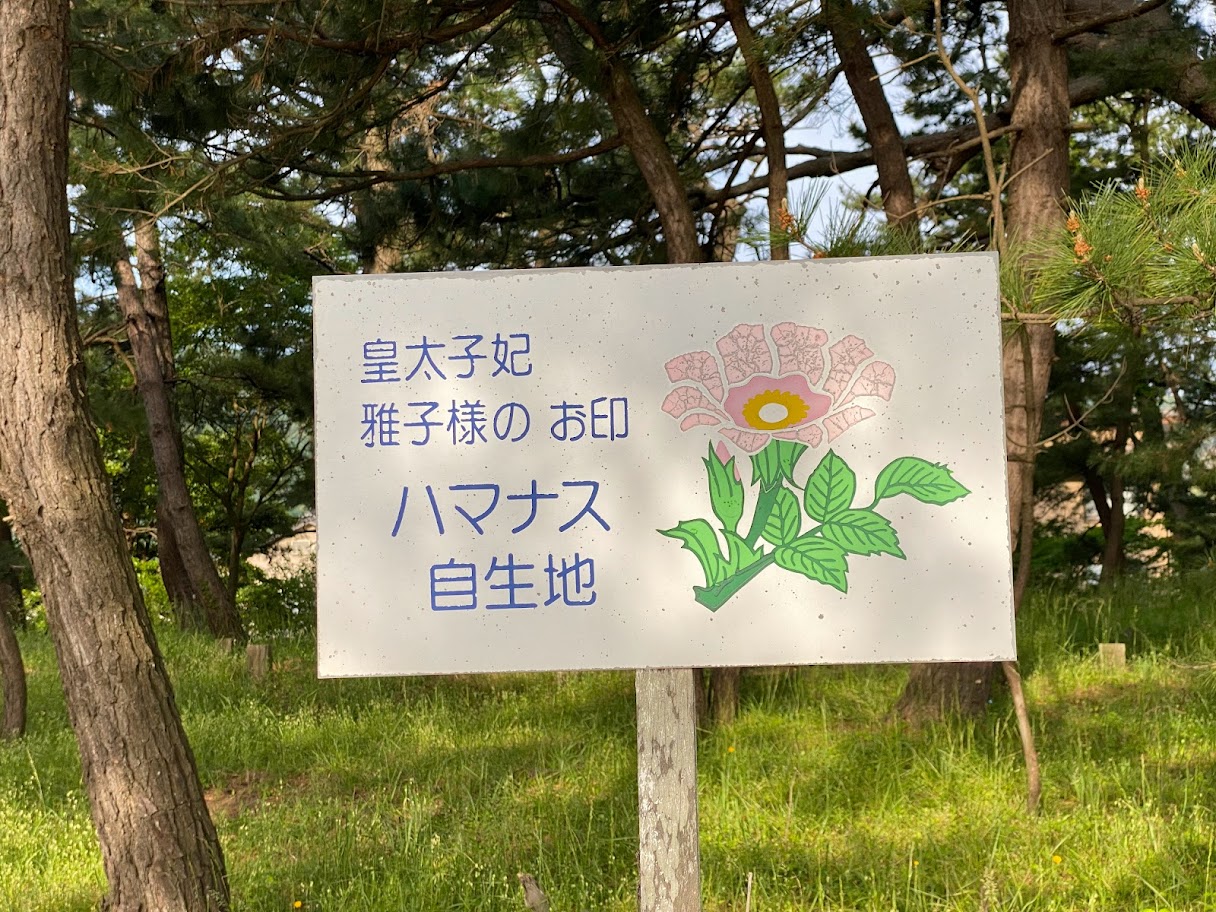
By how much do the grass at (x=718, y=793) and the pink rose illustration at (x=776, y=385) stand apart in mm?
1431

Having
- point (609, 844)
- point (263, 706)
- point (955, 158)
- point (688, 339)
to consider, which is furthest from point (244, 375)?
point (688, 339)

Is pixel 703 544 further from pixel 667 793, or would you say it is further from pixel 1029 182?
pixel 1029 182

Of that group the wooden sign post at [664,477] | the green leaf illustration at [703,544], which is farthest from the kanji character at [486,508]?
the green leaf illustration at [703,544]

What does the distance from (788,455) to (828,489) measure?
0.12 metres

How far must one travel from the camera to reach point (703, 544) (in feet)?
8.48

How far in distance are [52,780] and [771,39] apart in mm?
4498

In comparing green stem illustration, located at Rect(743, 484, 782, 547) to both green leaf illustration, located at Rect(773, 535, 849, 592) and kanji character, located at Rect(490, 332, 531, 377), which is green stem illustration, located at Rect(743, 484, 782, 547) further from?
kanji character, located at Rect(490, 332, 531, 377)

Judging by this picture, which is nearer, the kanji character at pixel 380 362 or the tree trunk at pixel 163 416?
the kanji character at pixel 380 362

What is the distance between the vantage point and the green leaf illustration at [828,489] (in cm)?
257

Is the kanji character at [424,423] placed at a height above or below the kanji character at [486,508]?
above

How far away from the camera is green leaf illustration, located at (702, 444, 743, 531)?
2572 millimetres

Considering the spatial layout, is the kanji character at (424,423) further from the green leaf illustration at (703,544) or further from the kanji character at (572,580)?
the green leaf illustration at (703,544)

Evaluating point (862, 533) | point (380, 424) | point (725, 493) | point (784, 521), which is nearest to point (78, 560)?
point (380, 424)

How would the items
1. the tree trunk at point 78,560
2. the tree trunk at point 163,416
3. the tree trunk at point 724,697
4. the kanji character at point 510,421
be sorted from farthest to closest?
1. the tree trunk at point 163,416
2. the tree trunk at point 724,697
3. the tree trunk at point 78,560
4. the kanji character at point 510,421
